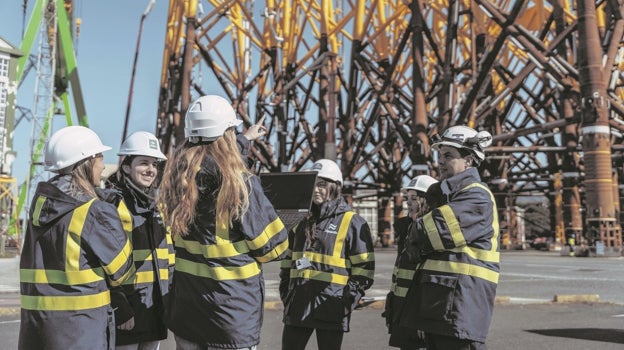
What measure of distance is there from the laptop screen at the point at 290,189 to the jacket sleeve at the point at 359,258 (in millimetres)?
611

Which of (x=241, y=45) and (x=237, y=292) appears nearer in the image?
(x=237, y=292)

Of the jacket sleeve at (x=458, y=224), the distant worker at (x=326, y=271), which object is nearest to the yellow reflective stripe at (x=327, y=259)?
the distant worker at (x=326, y=271)

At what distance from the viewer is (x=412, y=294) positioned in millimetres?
3221

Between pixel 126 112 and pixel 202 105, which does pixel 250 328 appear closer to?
pixel 202 105

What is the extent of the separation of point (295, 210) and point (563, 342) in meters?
3.74

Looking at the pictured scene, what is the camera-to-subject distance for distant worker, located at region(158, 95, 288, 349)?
101 inches

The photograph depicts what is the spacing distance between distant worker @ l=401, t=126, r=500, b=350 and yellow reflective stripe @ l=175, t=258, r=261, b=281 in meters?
0.91

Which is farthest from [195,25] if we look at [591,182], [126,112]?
[126,112]

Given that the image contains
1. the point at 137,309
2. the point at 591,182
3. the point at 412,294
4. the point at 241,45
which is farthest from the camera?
the point at 241,45

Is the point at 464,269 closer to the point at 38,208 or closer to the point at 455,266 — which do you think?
the point at 455,266

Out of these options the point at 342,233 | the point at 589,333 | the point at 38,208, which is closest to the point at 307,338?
the point at 342,233

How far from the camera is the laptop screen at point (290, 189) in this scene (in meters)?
3.27

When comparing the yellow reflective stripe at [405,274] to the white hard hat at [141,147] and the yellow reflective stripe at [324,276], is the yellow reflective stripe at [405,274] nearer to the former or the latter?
the yellow reflective stripe at [324,276]

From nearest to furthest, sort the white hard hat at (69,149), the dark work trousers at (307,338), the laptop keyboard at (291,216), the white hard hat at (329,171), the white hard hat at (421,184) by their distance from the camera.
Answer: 1. the white hard hat at (69,149)
2. the laptop keyboard at (291,216)
3. the dark work trousers at (307,338)
4. the white hard hat at (329,171)
5. the white hard hat at (421,184)
